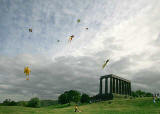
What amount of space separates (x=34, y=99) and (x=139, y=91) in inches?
3960

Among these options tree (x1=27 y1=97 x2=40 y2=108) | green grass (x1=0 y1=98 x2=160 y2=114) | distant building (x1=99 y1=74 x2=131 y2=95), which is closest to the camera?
green grass (x1=0 y1=98 x2=160 y2=114)

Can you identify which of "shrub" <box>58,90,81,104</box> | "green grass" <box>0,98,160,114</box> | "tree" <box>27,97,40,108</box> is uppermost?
"green grass" <box>0,98,160,114</box>

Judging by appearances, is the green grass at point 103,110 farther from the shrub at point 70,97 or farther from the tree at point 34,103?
the tree at point 34,103

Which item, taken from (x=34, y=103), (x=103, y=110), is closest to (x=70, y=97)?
(x=34, y=103)

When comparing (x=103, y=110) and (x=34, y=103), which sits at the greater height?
(x=103, y=110)

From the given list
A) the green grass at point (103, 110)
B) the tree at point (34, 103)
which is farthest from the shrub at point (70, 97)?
the green grass at point (103, 110)

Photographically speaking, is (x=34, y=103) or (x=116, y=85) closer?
(x=116, y=85)

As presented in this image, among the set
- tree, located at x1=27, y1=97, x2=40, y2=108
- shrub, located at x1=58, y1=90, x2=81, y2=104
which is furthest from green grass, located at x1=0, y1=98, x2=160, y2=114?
tree, located at x1=27, y1=97, x2=40, y2=108

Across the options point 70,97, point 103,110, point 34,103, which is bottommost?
point 34,103

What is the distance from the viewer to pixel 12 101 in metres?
133

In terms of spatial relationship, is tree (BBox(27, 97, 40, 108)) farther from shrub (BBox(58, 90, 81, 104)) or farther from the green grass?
the green grass

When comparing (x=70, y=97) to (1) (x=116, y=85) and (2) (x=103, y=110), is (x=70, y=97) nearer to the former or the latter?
(1) (x=116, y=85)

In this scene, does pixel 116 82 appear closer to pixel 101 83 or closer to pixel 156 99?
pixel 101 83

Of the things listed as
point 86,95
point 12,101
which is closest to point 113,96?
point 86,95
